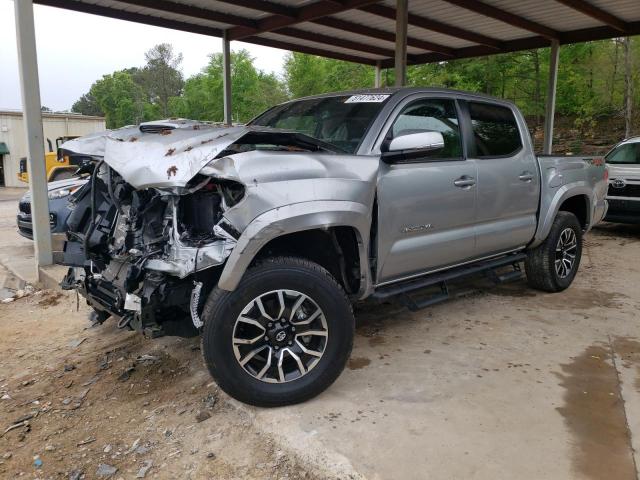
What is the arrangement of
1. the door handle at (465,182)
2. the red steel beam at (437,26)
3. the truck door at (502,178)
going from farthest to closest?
the red steel beam at (437,26), the truck door at (502,178), the door handle at (465,182)

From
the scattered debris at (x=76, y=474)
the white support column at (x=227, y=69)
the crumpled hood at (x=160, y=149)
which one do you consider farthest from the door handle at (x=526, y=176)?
the white support column at (x=227, y=69)

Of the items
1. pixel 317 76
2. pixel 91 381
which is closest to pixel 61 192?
pixel 91 381

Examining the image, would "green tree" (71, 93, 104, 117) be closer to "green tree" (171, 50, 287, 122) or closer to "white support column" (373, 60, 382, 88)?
"green tree" (171, 50, 287, 122)

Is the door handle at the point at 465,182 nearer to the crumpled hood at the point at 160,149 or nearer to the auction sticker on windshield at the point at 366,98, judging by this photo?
the auction sticker on windshield at the point at 366,98

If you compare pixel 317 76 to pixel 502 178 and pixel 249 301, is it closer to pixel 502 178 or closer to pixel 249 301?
pixel 502 178

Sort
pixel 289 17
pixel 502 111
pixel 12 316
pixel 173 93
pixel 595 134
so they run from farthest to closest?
pixel 173 93 → pixel 595 134 → pixel 289 17 → pixel 12 316 → pixel 502 111

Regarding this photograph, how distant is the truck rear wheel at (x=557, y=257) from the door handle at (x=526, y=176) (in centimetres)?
76

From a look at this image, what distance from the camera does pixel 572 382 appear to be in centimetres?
346

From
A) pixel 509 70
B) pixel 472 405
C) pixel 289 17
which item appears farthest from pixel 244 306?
pixel 509 70

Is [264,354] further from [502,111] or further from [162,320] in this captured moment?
[502,111]

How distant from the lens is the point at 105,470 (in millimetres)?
2604

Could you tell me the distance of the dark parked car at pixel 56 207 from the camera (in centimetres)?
733

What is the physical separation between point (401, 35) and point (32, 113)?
5.60 meters

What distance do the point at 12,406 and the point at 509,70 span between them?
20.8 metres
